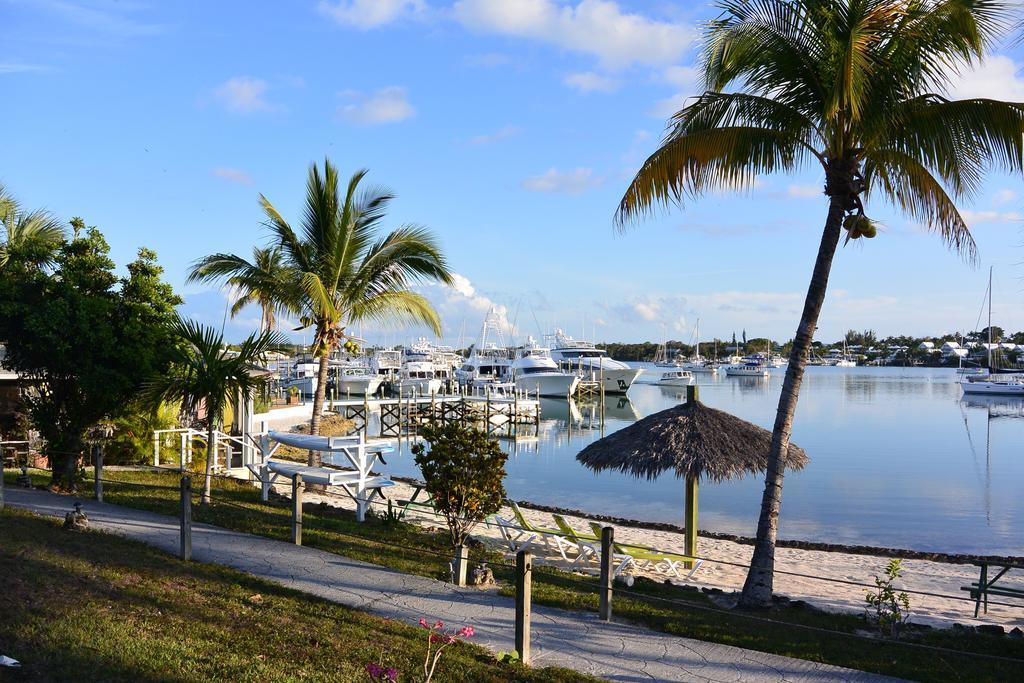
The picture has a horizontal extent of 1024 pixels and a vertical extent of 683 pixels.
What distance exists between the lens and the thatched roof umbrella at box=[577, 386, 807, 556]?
486 inches

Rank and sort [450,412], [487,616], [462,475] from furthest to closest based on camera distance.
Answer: [450,412] < [462,475] < [487,616]

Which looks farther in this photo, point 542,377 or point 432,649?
point 542,377

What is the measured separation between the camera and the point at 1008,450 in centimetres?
4059

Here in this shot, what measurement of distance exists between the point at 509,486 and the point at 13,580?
2179 centimetres

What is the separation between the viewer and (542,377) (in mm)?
68125

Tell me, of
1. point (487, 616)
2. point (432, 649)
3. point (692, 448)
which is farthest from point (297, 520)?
point (692, 448)

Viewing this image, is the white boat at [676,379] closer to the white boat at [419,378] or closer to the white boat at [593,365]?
the white boat at [593,365]

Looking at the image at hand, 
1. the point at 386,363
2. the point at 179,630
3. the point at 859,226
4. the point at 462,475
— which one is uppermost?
the point at 859,226

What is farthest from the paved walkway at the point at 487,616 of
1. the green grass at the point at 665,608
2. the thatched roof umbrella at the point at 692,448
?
the thatched roof umbrella at the point at 692,448

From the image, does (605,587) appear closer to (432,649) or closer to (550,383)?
(432,649)

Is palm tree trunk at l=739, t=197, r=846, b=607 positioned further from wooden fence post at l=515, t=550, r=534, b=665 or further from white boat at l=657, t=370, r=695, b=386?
white boat at l=657, t=370, r=695, b=386

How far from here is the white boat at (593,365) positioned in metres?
75.5

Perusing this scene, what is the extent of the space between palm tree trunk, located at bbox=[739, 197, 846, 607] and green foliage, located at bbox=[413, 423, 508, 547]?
333 cm

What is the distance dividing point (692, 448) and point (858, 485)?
1919 centimetres
